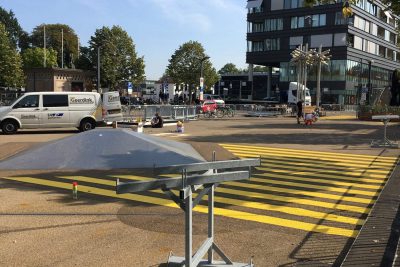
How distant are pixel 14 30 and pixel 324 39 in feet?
234

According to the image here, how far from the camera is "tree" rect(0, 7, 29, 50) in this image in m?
109

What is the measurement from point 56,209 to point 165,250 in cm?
282

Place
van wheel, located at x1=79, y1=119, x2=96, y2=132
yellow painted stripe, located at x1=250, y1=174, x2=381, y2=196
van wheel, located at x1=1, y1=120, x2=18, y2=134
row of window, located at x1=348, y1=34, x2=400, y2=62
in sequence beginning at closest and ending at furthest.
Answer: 1. yellow painted stripe, located at x1=250, y1=174, x2=381, y2=196
2. van wheel, located at x1=1, y1=120, x2=18, y2=134
3. van wheel, located at x1=79, y1=119, x2=96, y2=132
4. row of window, located at x1=348, y1=34, x2=400, y2=62

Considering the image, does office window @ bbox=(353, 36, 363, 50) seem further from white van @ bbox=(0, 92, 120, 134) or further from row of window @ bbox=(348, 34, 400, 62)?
white van @ bbox=(0, 92, 120, 134)

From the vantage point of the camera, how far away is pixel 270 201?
29.8 feet

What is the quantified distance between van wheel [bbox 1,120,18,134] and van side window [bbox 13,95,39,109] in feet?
2.57

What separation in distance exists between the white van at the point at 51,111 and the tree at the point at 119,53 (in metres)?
49.0

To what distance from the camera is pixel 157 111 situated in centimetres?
3222

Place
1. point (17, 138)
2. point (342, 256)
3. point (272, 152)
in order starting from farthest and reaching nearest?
point (17, 138) < point (272, 152) < point (342, 256)

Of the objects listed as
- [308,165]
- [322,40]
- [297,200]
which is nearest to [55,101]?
[308,165]

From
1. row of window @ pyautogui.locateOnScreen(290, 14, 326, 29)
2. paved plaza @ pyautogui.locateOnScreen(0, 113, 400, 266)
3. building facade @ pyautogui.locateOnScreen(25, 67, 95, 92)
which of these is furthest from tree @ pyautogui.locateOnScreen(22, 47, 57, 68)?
paved plaza @ pyautogui.locateOnScreen(0, 113, 400, 266)

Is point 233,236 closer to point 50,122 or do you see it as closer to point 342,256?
point 342,256

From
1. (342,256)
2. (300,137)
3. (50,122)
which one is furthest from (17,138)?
(342,256)

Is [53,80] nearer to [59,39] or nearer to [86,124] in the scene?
[86,124]
